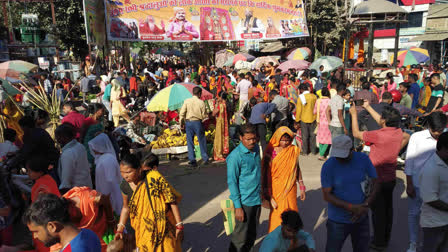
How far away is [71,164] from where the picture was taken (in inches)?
147

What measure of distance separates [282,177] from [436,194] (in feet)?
4.50

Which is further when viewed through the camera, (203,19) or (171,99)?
(203,19)

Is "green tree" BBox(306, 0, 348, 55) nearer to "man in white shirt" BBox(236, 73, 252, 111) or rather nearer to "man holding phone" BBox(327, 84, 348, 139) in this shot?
"man in white shirt" BBox(236, 73, 252, 111)

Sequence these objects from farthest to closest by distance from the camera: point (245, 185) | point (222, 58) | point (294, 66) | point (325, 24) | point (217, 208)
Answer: point (325, 24) → point (222, 58) → point (294, 66) → point (217, 208) → point (245, 185)

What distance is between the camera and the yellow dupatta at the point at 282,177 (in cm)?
361

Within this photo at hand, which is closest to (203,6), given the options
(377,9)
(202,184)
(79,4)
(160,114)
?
(79,4)

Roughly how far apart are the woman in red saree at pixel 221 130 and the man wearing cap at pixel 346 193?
14.3 ft

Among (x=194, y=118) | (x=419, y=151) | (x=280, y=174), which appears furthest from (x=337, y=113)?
(x=280, y=174)

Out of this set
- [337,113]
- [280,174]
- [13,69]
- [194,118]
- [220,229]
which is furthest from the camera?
[13,69]

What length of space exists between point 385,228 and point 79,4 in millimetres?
18889

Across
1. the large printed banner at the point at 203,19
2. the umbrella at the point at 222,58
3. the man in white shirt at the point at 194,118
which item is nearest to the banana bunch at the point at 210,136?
the man in white shirt at the point at 194,118

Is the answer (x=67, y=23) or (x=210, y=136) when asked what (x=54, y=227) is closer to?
(x=210, y=136)

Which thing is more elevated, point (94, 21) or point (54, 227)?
point (94, 21)

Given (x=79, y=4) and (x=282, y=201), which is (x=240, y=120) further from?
(x=79, y=4)
